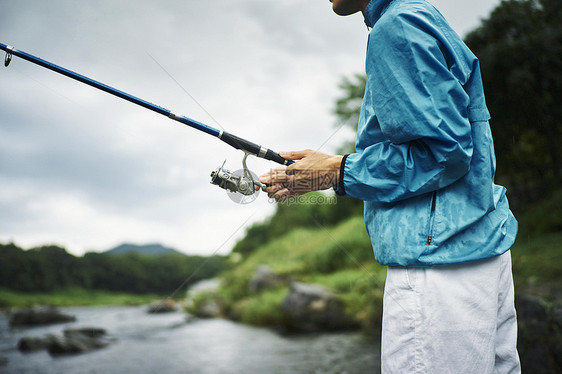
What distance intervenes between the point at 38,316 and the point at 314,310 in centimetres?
607

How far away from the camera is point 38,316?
8719mm

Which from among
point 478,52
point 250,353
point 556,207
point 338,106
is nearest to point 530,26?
point 478,52

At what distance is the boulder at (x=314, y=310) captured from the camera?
6.75m

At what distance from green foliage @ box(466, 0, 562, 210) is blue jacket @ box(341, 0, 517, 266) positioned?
7.21m

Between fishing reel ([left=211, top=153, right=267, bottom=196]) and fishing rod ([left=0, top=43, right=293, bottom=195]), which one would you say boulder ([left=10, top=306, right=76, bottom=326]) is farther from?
fishing reel ([left=211, top=153, right=267, bottom=196])

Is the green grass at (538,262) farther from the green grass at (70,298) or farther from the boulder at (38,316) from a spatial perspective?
the boulder at (38,316)

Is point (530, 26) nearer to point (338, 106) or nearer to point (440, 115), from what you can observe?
point (338, 106)

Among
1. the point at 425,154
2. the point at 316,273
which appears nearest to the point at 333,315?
the point at 316,273

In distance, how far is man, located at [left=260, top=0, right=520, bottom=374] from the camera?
2.97ft

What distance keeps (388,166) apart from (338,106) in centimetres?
1236

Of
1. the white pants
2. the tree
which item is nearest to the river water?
the tree

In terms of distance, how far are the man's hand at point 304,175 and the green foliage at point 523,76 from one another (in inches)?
288

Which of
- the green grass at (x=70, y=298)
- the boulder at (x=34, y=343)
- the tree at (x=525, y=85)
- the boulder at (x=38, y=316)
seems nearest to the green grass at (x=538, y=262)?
the tree at (x=525, y=85)

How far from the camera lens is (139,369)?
623 cm
